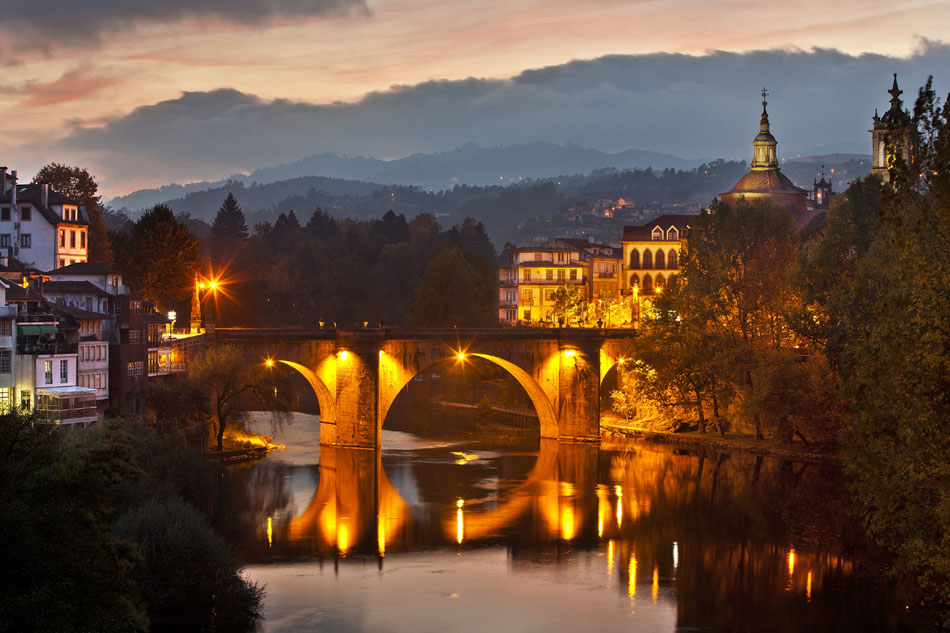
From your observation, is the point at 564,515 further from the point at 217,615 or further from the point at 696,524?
the point at 217,615

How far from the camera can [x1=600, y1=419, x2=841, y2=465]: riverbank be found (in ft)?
186

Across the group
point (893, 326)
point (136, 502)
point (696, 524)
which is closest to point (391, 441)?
point (696, 524)

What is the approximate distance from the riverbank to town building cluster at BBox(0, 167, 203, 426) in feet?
78.6

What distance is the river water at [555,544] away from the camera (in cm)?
3316

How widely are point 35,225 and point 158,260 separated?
1234cm

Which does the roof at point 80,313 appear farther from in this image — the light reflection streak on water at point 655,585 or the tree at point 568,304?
the tree at point 568,304

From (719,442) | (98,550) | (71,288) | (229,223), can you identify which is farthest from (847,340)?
(229,223)

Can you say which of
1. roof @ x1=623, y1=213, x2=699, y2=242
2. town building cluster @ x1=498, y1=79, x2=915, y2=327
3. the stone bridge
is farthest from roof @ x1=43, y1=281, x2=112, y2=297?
roof @ x1=623, y1=213, x2=699, y2=242

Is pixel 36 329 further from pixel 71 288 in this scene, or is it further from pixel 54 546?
pixel 54 546

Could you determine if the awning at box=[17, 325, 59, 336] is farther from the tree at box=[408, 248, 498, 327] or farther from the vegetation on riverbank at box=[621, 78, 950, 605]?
the tree at box=[408, 248, 498, 327]

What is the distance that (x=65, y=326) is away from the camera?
49.4 metres

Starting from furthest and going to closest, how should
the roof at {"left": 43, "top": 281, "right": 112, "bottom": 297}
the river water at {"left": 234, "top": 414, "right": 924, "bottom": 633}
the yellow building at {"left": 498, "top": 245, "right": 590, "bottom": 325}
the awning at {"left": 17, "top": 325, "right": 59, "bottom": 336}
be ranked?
the yellow building at {"left": 498, "top": 245, "right": 590, "bottom": 325}
the roof at {"left": 43, "top": 281, "right": 112, "bottom": 297}
the awning at {"left": 17, "top": 325, "right": 59, "bottom": 336}
the river water at {"left": 234, "top": 414, "right": 924, "bottom": 633}

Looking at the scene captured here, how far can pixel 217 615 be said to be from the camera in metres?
31.0

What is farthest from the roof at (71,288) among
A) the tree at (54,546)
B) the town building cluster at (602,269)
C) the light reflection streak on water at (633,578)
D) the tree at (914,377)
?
the town building cluster at (602,269)
